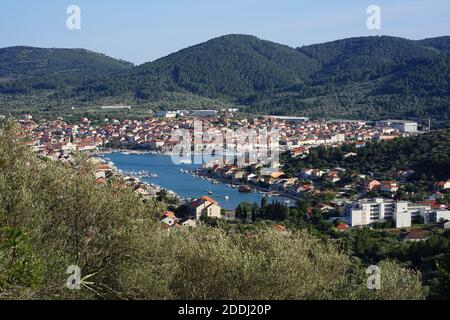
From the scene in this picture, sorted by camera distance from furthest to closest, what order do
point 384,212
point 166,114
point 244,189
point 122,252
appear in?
point 166,114
point 244,189
point 384,212
point 122,252

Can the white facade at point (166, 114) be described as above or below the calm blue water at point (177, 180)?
above

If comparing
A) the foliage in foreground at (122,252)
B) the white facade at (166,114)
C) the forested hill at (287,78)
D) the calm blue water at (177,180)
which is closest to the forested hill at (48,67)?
the forested hill at (287,78)

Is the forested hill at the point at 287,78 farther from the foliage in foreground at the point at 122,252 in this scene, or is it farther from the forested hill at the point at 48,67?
the foliage in foreground at the point at 122,252

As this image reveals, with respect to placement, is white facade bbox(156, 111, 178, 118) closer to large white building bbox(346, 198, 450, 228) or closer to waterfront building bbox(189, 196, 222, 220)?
waterfront building bbox(189, 196, 222, 220)

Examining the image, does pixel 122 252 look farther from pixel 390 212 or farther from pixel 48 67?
pixel 48 67

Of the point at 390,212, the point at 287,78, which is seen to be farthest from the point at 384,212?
the point at 287,78

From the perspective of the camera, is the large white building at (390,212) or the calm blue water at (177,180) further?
the calm blue water at (177,180)

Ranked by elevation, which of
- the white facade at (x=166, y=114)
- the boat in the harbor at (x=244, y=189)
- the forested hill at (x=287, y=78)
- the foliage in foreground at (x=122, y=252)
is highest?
the forested hill at (x=287, y=78)
